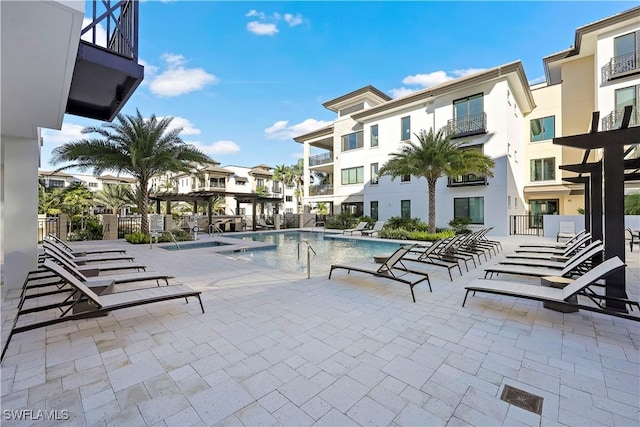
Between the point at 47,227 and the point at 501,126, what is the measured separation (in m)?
27.2

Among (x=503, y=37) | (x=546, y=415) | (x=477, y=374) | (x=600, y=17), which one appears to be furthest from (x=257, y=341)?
(x=600, y=17)

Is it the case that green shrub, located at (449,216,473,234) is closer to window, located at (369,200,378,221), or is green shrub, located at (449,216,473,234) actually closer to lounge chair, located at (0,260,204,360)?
window, located at (369,200,378,221)

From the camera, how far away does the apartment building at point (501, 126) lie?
16875 mm

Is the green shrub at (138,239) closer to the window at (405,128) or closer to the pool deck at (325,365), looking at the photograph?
the pool deck at (325,365)

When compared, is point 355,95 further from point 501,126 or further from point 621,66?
point 621,66

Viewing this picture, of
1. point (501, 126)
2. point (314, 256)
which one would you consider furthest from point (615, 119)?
point (314, 256)

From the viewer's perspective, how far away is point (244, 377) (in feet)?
9.25

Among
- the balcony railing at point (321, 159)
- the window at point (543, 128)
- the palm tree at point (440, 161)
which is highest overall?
the window at point (543, 128)

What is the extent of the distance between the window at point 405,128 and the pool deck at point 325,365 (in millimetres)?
20101

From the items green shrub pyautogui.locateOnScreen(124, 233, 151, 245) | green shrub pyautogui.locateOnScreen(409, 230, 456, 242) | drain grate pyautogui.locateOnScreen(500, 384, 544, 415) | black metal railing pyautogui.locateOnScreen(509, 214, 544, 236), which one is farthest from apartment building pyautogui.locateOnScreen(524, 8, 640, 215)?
green shrub pyautogui.locateOnScreen(124, 233, 151, 245)

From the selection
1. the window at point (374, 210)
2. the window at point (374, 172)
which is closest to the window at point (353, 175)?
the window at point (374, 172)

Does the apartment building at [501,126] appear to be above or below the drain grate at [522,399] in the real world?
above

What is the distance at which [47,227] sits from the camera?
14.9m

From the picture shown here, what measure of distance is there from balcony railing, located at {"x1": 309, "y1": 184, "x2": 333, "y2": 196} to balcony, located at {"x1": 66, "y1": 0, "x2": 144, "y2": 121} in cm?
2547
